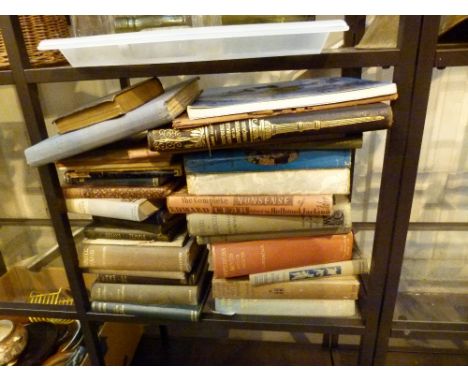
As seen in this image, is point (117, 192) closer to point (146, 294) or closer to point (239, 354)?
point (146, 294)

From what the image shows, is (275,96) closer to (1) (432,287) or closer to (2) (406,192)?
(2) (406,192)

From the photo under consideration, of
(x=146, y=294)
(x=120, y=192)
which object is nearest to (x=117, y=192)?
(x=120, y=192)

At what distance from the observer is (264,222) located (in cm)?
61

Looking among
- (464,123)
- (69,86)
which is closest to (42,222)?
(69,86)

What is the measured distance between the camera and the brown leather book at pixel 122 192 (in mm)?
619

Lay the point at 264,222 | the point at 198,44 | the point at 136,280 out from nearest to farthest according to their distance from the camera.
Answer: the point at 198,44
the point at 264,222
the point at 136,280

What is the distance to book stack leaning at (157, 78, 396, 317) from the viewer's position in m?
0.51

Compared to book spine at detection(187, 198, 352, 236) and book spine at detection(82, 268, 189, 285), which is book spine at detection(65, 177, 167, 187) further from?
book spine at detection(82, 268, 189, 285)

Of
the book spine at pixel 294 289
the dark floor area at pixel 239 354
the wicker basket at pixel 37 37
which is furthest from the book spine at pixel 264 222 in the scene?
the dark floor area at pixel 239 354

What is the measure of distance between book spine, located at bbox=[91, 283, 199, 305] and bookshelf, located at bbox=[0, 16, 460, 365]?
0.04 m

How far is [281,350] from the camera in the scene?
121 centimetres

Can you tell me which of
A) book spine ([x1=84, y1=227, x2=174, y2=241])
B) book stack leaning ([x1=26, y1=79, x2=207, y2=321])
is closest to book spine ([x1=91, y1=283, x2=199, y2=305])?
book stack leaning ([x1=26, y1=79, x2=207, y2=321])

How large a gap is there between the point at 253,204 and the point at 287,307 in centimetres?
25
